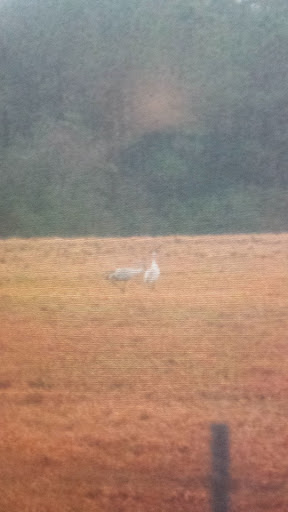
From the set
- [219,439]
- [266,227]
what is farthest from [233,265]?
[219,439]

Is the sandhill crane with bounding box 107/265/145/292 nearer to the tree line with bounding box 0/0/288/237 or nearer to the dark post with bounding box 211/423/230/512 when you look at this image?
the tree line with bounding box 0/0/288/237

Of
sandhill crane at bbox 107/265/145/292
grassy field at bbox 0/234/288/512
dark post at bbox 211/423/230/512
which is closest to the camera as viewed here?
dark post at bbox 211/423/230/512

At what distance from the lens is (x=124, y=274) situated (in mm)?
4492

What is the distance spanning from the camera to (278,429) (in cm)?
358

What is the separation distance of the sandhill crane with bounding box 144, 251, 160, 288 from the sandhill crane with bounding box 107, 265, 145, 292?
0.05 m

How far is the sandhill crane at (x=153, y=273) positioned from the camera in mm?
4484

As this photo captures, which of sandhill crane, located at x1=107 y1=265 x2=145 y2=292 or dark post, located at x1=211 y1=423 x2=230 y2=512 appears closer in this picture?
dark post, located at x1=211 y1=423 x2=230 y2=512

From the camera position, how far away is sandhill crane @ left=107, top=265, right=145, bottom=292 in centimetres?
444

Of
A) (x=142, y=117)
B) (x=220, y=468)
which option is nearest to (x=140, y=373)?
(x=220, y=468)

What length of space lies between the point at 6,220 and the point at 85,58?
48.4 inches

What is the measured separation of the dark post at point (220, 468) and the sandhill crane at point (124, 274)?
4.12 ft

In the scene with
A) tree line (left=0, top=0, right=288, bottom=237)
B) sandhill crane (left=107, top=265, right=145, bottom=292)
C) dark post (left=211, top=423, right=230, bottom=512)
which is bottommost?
dark post (left=211, top=423, right=230, bottom=512)

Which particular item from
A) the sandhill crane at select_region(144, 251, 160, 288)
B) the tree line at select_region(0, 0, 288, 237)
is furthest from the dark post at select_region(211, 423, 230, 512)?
the tree line at select_region(0, 0, 288, 237)

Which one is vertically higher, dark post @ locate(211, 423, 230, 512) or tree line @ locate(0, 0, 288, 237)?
tree line @ locate(0, 0, 288, 237)
